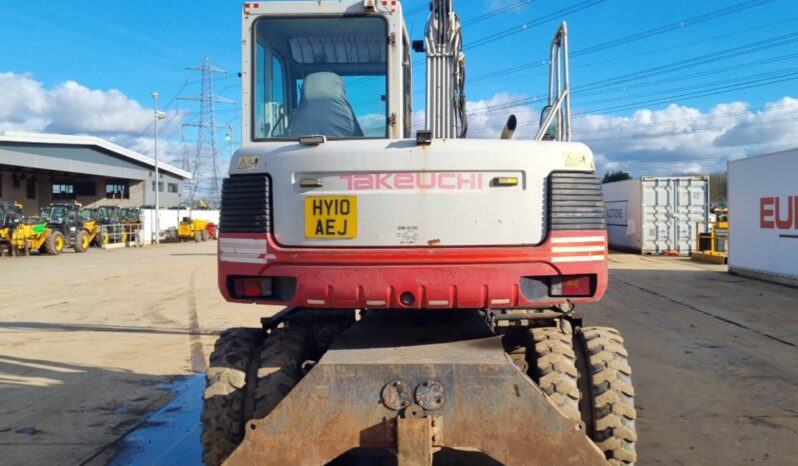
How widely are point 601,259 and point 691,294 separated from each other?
12429mm

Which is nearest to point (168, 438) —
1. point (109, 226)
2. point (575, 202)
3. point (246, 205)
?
point (246, 205)

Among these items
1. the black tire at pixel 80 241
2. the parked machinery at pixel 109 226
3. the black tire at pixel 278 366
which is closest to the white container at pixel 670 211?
the black tire at pixel 278 366

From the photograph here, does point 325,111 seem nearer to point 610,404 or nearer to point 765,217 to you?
point 610,404

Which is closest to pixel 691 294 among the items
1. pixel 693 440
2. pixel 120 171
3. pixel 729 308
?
pixel 729 308

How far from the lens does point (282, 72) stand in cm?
447

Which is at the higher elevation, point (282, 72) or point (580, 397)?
point (282, 72)

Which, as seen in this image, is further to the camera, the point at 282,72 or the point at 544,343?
the point at 282,72

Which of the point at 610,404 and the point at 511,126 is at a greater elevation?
the point at 511,126

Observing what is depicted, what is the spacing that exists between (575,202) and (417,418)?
145 cm

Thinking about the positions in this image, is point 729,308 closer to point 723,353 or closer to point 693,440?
point 723,353

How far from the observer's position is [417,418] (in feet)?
10.9

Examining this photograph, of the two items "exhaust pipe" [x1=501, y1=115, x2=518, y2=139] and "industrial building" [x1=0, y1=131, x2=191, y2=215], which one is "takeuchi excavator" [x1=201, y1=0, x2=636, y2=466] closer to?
"exhaust pipe" [x1=501, y1=115, x2=518, y2=139]

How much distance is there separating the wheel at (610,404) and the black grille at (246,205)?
210 centimetres

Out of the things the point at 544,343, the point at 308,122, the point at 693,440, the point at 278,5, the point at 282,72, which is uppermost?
the point at 278,5
